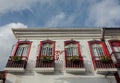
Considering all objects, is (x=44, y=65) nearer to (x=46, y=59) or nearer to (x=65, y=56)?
(x=46, y=59)

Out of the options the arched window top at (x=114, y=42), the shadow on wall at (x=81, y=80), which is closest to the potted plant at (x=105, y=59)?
the shadow on wall at (x=81, y=80)

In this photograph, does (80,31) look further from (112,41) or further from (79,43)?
(112,41)

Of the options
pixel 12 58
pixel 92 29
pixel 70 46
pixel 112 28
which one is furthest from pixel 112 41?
pixel 12 58

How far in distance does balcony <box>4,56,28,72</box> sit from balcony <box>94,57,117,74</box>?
619 centimetres

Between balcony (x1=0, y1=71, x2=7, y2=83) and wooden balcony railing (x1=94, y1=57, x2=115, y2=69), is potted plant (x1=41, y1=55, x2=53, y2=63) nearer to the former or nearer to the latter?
balcony (x1=0, y1=71, x2=7, y2=83)

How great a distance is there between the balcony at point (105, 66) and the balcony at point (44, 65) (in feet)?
12.7

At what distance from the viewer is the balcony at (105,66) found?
478 inches

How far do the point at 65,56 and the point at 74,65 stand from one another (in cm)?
148

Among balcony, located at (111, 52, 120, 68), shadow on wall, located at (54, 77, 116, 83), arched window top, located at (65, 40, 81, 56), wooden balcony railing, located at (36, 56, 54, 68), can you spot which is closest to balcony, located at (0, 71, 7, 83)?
wooden balcony railing, located at (36, 56, 54, 68)

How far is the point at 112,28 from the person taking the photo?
15609 millimetres

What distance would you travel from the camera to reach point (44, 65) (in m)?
12.4

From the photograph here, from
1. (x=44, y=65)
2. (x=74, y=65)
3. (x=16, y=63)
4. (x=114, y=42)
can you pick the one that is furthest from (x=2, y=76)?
(x=114, y=42)

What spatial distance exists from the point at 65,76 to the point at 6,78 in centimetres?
479

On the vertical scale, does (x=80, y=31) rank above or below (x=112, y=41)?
above
